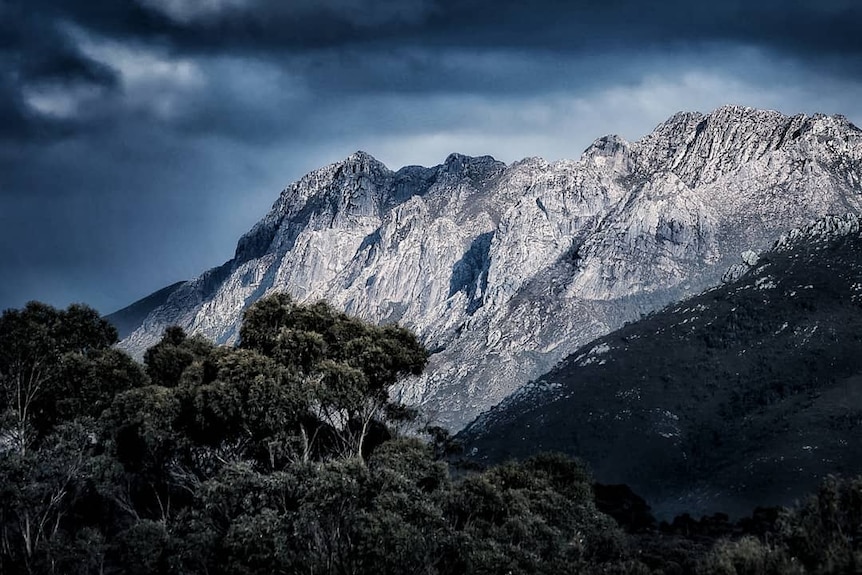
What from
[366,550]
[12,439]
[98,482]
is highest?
[12,439]

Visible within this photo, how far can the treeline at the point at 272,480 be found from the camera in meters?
38.4

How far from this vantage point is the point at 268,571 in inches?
1501

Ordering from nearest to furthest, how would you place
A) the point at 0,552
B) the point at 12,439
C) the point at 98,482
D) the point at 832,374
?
→ the point at 0,552 → the point at 98,482 → the point at 12,439 → the point at 832,374

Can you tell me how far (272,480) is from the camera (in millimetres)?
41500

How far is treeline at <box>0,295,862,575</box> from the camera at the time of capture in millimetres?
38375

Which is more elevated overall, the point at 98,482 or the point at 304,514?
the point at 98,482

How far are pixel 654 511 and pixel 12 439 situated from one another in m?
145

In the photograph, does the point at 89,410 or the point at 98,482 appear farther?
the point at 89,410

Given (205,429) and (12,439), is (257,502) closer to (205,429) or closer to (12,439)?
(205,429)

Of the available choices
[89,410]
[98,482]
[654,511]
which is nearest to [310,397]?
[98,482]

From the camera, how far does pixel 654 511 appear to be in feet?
577

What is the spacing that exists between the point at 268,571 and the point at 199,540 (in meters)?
5.33

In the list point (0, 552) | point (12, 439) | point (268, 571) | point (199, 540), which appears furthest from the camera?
point (12, 439)

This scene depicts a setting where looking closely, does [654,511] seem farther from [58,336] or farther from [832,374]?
[58,336]
